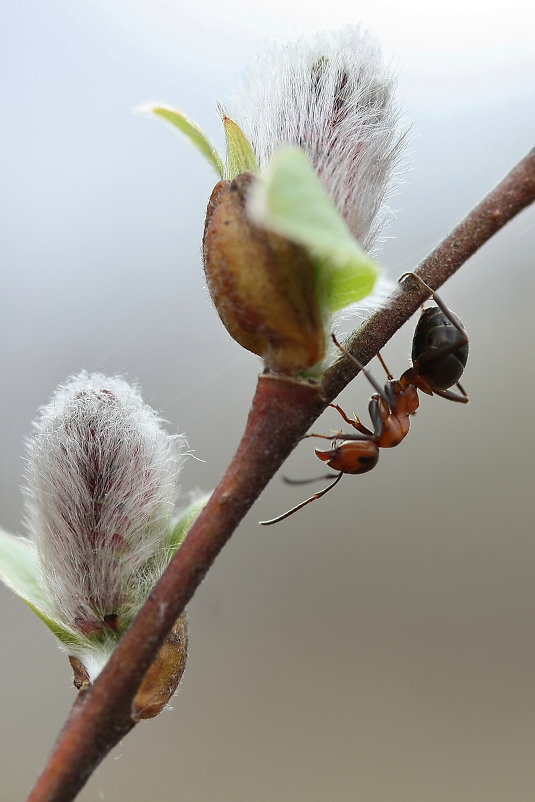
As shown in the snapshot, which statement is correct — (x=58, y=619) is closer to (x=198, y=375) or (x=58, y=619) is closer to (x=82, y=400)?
(x=82, y=400)

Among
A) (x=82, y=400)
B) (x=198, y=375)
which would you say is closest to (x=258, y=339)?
(x=82, y=400)

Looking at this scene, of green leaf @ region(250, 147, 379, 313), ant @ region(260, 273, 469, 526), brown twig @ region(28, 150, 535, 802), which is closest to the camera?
green leaf @ region(250, 147, 379, 313)

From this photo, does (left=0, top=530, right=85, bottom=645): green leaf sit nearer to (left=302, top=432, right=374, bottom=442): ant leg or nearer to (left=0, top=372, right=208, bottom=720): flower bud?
(left=0, top=372, right=208, bottom=720): flower bud

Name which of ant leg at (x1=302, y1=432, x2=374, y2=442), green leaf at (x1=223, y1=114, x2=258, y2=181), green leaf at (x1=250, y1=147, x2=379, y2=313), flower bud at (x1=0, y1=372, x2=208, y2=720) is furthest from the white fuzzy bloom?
ant leg at (x1=302, y1=432, x2=374, y2=442)

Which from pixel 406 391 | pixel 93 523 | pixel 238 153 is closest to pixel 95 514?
pixel 93 523

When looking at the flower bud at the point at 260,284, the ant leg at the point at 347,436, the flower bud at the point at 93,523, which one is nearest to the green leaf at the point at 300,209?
the flower bud at the point at 260,284

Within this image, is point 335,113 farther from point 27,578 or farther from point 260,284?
point 27,578
